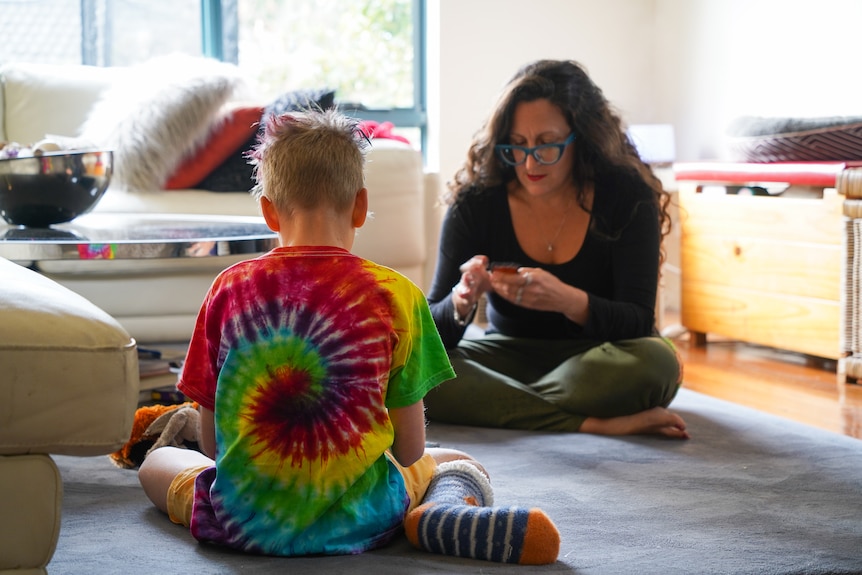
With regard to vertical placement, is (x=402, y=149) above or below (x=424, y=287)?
above

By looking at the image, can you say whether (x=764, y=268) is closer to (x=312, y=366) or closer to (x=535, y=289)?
(x=535, y=289)

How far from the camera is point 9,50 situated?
4520mm

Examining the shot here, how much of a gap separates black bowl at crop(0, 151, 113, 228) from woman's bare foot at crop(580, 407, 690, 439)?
1.20 meters

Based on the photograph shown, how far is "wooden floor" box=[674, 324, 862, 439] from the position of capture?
8.43 feet

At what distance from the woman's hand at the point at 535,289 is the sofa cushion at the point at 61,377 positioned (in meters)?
1.06

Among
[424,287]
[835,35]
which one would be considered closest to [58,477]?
[424,287]

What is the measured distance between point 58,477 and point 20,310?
19 cm

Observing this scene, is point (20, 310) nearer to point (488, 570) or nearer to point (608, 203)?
point (488, 570)

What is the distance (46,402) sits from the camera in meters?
1.13

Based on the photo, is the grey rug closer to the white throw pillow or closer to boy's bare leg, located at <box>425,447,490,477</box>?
boy's bare leg, located at <box>425,447,490,477</box>

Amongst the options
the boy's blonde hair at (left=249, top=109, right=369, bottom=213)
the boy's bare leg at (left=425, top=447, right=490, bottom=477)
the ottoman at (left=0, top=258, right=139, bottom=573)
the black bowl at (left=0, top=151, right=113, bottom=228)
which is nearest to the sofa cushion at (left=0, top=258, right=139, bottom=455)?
the ottoman at (left=0, top=258, right=139, bottom=573)

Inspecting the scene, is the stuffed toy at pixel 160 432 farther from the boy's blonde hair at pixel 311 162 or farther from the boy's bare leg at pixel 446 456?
the boy's blonde hair at pixel 311 162

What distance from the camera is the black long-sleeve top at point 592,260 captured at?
229cm

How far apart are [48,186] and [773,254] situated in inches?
86.3
